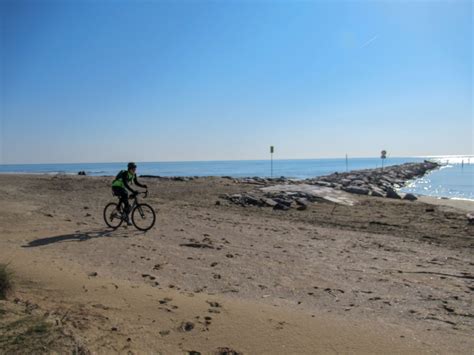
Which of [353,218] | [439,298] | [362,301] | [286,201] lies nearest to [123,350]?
[362,301]

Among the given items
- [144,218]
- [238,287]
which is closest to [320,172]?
[144,218]

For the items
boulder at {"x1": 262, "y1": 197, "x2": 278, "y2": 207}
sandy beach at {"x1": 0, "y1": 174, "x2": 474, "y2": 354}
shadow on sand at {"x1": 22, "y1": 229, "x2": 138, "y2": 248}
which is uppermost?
boulder at {"x1": 262, "y1": 197, "x2": 278, "y2": 207}

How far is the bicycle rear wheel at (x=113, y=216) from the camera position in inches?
400

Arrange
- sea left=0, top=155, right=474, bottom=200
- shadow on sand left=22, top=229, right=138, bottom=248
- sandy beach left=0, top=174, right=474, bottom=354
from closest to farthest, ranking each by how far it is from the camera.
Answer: sandy beach left=0, top=174, right=474, bottom=354, shadow on sand left=22, top=229, right=138, bottom=248, sea left=0, top=155, right=474, bottom=200

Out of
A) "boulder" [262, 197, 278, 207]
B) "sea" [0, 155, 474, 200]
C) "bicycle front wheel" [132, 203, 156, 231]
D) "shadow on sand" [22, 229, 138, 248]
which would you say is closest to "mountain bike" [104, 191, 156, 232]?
"bicycle front wheel" [132, 203, 156, 231]

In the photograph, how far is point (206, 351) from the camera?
3654 millimetres

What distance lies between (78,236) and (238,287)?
16.3ft

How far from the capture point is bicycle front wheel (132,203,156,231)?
1013cm

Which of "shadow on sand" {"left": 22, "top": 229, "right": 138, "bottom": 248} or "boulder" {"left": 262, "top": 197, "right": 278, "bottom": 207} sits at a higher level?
"boulder" {"left": 262, "top": 197, "right": 278, "bottom": 207}

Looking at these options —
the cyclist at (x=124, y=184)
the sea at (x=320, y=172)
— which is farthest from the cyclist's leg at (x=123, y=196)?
the sea at (x=320, y=172)

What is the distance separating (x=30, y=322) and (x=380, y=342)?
140 inches

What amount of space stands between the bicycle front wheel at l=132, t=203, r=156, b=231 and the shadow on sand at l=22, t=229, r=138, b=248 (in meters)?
0.63

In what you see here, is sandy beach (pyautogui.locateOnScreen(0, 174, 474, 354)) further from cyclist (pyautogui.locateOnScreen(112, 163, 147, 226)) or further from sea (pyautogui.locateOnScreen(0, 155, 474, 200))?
sea (pyautogui.locateOnScreen(0, 155, 474, 200))

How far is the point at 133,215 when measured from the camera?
33.3 feet
